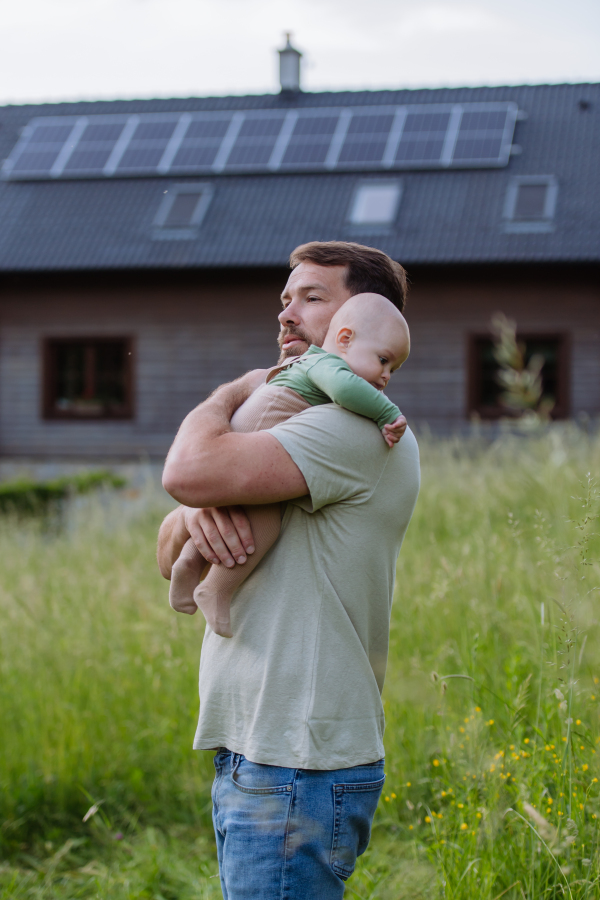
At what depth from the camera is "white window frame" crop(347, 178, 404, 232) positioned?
1558 cm

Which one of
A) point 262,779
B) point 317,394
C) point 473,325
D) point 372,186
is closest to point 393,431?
point 317,394

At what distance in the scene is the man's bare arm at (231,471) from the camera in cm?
163

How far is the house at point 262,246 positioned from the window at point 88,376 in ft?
0.12

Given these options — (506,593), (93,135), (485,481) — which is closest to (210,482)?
(506,593)

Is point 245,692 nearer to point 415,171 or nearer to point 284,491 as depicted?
point 284,491

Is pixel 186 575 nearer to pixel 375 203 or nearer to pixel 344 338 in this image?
pixel 344 338

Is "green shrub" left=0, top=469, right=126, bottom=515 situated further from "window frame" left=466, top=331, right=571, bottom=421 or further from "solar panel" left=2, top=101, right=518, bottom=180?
"solar panel" left=2, top=101, right=518, bottom=180

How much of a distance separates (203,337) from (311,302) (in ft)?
48.6

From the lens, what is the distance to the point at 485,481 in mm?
7617

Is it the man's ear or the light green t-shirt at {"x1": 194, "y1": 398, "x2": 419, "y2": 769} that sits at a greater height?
the man's ear

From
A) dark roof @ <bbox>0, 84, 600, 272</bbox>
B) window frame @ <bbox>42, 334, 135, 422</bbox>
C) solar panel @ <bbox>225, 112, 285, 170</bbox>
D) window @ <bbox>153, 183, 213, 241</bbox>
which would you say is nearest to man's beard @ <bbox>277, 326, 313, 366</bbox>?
dark roof @ <bbox>0, 84, 600, 272</bbox>

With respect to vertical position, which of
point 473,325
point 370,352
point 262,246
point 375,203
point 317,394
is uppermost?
point 375,203

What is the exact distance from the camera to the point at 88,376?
17094 millimetres

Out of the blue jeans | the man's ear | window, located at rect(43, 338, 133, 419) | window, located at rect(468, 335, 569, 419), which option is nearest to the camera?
the blue jeans
